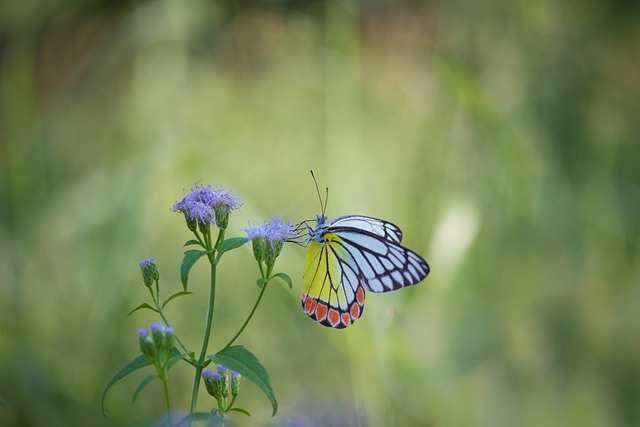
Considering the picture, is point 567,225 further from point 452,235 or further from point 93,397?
point 93,397

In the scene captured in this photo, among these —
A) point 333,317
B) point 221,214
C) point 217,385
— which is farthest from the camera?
point 333,317

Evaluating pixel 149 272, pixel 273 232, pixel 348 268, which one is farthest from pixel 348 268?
pixel 149 272

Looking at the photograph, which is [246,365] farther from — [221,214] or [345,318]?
[345,318]

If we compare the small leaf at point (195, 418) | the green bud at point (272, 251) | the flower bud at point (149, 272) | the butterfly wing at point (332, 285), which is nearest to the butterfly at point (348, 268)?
the butterfly wing at point (332, 285)

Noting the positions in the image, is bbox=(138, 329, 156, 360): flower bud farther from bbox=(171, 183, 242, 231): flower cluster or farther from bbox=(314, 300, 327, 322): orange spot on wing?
bbox=(314, 300, 327, 322): orange spot on wing

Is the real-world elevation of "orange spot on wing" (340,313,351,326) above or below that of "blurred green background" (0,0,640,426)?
below

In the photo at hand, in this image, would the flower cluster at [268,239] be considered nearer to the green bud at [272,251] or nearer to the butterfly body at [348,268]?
the green bud at [272,251]

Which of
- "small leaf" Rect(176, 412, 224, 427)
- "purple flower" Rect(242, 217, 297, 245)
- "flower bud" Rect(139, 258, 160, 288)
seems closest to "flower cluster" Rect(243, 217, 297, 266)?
"purple flower" Rect(242, 217, 297, 245)
